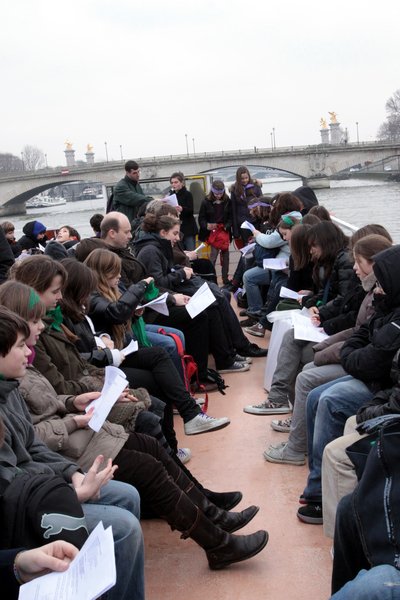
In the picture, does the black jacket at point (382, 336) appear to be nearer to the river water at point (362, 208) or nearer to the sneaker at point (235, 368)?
the river water at point (362, 208)

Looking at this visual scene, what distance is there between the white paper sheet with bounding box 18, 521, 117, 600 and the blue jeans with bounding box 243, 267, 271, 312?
4.80 meters

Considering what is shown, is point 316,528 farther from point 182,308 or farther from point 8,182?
point 8,182

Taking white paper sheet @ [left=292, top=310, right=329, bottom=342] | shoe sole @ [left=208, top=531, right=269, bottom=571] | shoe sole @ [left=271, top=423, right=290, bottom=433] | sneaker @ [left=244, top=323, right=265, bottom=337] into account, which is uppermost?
white paper sheet @ [left=292, top=310, right=329, bottom=342]

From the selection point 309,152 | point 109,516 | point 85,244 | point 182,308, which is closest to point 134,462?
point 109,516

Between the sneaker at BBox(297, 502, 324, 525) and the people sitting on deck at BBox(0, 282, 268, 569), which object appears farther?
the sneaker at BBox(297, 502, 324, 525)

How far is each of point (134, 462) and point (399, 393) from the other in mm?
878

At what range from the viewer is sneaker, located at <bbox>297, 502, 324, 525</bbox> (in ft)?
9.30

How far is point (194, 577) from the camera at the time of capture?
250cm

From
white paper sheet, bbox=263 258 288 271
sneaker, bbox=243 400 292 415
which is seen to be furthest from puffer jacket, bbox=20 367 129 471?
white paper sheet, bbox=263 258 288 271

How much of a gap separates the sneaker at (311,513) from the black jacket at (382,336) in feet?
1.64

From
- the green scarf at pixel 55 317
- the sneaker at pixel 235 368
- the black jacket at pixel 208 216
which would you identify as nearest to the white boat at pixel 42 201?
the black jacket at pixel 208 216

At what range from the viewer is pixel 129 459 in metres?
2.46

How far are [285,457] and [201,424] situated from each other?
23.2 inches

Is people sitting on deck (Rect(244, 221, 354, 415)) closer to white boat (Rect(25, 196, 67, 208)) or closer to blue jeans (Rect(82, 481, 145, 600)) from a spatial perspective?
blue jeans (Rect(82, 481, 145, 600))
